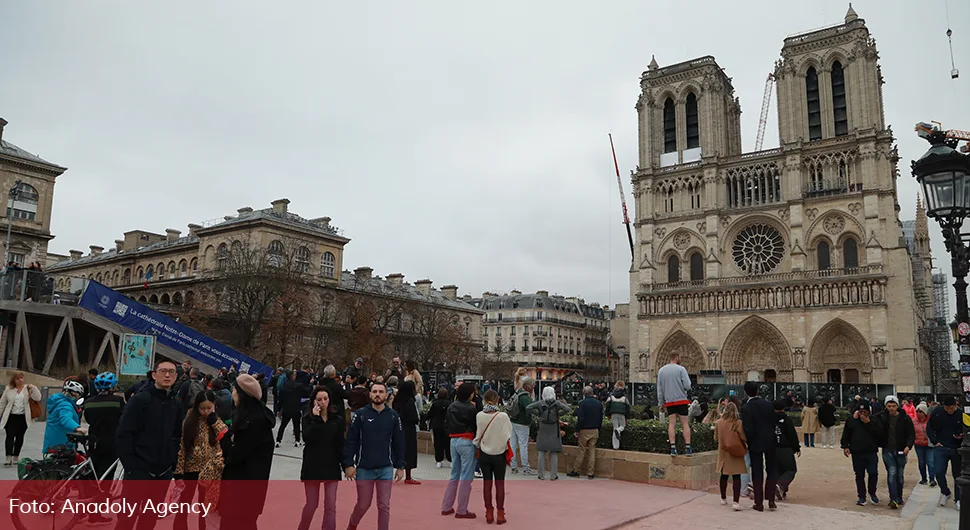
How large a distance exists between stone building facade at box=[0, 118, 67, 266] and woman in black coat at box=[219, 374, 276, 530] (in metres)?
41.1

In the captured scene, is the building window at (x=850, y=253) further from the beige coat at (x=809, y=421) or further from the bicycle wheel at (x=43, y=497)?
the bicycle wheel at (x=43, y=497)

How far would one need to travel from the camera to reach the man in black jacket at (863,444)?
10500mm

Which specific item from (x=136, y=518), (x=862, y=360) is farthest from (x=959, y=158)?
(x=862, y=360)

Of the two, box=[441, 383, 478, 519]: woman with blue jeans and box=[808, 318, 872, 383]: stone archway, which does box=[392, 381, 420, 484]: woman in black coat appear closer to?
box=[441, 383, 478, 519]: woman with blue jeans

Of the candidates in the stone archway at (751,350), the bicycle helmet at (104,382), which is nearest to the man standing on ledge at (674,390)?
the bicycle helmet at (104,382)

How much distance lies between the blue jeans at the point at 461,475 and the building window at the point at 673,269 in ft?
161

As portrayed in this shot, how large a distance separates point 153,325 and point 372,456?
2080cm

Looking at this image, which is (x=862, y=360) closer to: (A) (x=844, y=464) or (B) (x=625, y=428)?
(A) (x=844, y=464)

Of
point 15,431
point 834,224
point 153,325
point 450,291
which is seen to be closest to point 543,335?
point 450,291

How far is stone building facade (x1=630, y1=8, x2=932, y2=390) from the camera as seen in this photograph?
46.9m

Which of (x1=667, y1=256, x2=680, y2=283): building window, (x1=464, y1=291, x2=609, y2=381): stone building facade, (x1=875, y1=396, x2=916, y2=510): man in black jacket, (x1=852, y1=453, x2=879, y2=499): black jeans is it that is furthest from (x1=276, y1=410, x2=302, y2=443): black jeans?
(x1=464, y1=291, x2=609, y2=381): stone building facade

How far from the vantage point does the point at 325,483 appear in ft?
22.0

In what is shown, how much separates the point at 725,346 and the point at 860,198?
45.6ft

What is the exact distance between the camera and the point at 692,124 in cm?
5694
